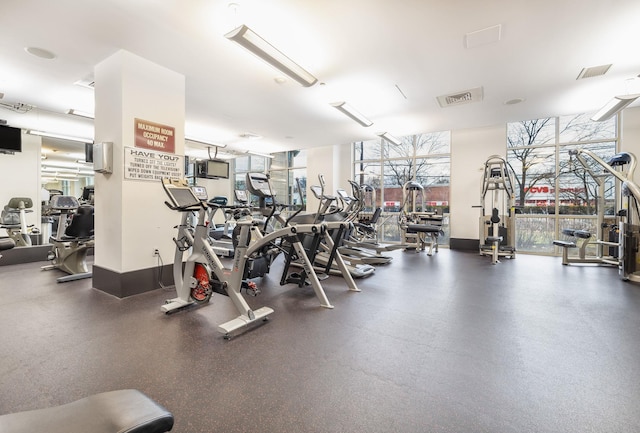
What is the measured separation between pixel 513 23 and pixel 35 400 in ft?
17.1

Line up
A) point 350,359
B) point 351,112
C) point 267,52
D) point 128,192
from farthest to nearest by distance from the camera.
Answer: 1. point 351,112
2. point 128,192
3. point 267,52
4. point 350,359

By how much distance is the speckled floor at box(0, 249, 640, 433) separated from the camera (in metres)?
1.61

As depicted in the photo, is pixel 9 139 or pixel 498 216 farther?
pixel 498 216

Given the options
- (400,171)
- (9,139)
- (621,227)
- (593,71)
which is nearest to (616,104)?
(593,71)

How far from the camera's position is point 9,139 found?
521 centimetres

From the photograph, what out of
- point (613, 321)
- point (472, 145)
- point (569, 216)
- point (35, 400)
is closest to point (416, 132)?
point (472, 145)

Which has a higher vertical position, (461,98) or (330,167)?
(461,98)

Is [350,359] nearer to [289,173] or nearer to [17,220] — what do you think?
[17,220]

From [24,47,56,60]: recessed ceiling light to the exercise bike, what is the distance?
2712 millimetres

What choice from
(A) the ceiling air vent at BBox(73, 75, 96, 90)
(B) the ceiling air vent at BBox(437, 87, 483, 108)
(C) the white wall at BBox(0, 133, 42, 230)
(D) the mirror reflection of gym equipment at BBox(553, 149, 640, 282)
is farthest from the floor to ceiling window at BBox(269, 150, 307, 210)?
(D) the mirror reflection of gym equipment at BBox(553, 149, 640, 282)

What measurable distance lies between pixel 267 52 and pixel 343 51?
105 cm

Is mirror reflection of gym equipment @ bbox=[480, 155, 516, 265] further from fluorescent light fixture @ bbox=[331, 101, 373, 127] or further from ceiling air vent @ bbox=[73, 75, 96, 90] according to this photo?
ceiling air vent @ bbox=[73, 75, 96, 90]

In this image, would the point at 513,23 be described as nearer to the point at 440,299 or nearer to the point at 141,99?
the point at 440,299

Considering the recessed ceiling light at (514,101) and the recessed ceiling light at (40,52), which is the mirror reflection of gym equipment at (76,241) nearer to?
the recessed ceiling light at (40,52)
